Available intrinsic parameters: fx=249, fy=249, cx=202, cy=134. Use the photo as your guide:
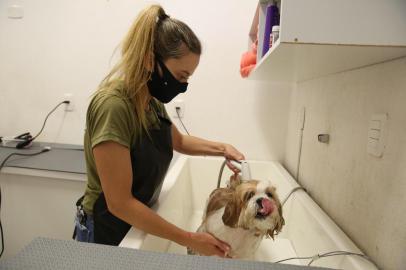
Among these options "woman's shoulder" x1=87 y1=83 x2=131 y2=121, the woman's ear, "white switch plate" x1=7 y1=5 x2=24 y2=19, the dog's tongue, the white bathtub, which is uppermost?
"white switch plate" x1=7 y1=5 x2=24 y2=19

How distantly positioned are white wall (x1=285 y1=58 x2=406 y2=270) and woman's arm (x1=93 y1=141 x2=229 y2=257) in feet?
1.78

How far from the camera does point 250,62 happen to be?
1352 millimetres

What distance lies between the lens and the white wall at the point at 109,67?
1.61 m

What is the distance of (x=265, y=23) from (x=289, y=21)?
0.57 m

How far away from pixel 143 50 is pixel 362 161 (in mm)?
741

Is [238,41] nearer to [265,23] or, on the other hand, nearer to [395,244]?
[265,23]

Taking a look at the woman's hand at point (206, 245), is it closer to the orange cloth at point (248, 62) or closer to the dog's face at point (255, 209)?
the dog's face at point (255, 209)

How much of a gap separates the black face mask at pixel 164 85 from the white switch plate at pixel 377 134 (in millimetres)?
586

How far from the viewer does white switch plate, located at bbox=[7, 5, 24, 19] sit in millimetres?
1700

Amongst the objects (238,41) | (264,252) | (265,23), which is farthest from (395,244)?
(238,41)

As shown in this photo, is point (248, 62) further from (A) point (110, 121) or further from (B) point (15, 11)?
(B) point (15, 11)

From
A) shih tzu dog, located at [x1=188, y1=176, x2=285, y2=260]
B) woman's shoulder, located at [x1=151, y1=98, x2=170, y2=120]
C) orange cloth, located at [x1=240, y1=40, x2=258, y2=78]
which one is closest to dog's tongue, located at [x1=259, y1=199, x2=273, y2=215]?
shih tzu dog, located at [x1=188, y1=176, x2=285, y2=260]

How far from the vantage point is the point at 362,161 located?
77 centimetres

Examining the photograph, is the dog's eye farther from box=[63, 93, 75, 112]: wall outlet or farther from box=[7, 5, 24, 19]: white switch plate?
box=[7, 5, 24, 19]: white switch plate
